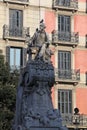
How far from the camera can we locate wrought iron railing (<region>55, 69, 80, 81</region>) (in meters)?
42.3

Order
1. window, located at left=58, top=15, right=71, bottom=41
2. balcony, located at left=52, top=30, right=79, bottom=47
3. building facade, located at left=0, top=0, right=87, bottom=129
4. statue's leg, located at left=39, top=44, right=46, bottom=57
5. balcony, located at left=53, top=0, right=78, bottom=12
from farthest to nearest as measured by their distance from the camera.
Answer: balcony, located at left=53, top=0, right=78, bottom=12, window, located at left=58, top=15, right=71, bottom=41, balcony, located at left=52, top=30, right=79, bottom=47, building facade, located at left=0, top=0, right=87, bottom=129, statue's leg, located at left=39, top=44, right=46, bottom=57

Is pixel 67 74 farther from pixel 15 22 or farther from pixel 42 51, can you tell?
pixel 42 51

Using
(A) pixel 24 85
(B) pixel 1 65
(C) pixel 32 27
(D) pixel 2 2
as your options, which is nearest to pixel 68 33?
(C) pixel 32 27

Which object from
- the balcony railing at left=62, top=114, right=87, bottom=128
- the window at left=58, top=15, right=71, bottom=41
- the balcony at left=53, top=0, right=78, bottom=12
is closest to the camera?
the balcony railing at left=62, top=114, right=87, bottom=128

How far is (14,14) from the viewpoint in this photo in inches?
1654

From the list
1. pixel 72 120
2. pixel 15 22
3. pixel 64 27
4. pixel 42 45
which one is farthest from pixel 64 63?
pixel 42 45

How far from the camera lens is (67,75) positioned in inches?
1674

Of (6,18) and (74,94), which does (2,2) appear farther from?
(74,94)

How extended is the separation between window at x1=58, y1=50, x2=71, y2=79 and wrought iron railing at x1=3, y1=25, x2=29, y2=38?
3.38m

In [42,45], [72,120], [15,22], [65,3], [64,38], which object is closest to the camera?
[42,45]

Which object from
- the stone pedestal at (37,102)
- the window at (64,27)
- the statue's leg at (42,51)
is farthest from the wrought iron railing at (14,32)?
the stone pedestal at (37,102)

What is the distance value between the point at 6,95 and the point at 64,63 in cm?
1144

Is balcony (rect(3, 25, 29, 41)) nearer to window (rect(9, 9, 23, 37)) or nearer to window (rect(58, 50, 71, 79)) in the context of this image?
window (rect(9, 9, 23, 37))

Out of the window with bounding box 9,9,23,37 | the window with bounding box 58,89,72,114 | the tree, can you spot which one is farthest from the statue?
the window with bounding box 58,89,72,114
